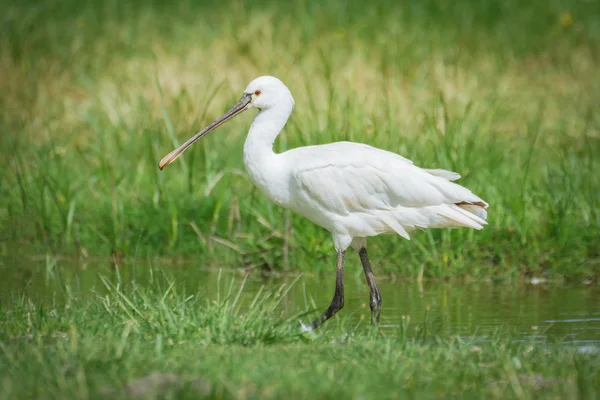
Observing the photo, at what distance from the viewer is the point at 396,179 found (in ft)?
23.6

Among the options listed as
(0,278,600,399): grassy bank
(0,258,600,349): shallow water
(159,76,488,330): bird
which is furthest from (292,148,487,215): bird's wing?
(0,278,600,399): grassy bank

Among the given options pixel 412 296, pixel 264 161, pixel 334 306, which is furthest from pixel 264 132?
pixel 412 296

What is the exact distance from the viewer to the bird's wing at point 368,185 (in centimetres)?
711

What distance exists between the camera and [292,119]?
10.5m

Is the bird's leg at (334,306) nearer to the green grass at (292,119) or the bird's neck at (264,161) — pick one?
the bird's neck at (264,161)

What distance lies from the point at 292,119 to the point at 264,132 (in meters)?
3.16

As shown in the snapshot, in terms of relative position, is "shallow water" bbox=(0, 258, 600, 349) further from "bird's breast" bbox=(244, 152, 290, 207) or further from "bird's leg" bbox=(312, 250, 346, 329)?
"bird's breast" bbox=(244, 152, 290, 207)

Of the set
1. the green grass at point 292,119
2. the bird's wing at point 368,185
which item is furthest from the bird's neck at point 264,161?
the green grass at point 292,119

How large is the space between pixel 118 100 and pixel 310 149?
20.6 feet

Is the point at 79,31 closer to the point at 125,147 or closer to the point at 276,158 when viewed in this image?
the point at 125,147

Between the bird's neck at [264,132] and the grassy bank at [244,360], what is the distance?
1.28 meters

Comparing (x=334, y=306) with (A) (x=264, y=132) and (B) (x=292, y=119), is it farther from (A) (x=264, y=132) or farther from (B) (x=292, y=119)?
(B) (x=292, y=119)

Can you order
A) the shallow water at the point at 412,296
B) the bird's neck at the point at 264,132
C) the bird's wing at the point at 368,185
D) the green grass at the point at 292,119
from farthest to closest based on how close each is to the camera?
the green grass at the point at 292,119 < the bird's neck at the point at 264,132 < the bird's wing at the point at 368,185 < the shallow water at the point at 412,296

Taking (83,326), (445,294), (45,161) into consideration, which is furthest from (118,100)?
(83,326)
